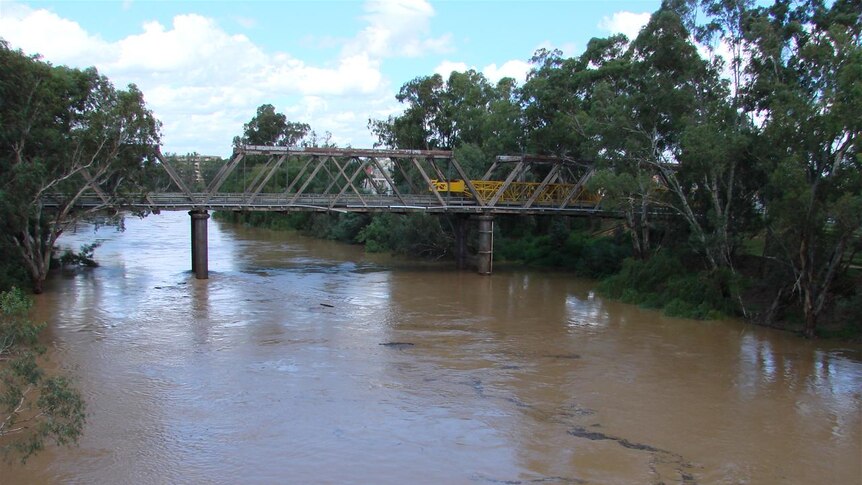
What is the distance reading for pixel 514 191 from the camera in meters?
40.8

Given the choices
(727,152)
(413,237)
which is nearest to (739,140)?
(727,152)

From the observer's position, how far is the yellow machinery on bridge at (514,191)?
40.2 metres

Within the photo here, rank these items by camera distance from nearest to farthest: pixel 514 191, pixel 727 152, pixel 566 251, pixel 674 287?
pixel 727 152
pixel 674 287
pixel 514 191
pixel 566 251

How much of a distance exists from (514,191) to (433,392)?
981 inches

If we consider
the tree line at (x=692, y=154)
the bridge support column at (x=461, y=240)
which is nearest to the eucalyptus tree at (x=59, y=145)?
the tree line at (x=692, y=154)

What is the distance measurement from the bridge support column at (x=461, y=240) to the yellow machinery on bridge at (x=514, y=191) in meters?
1.80

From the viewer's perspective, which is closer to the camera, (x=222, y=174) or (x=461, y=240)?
(x=222, y=174)

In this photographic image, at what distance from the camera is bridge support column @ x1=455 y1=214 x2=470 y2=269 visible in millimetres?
42781

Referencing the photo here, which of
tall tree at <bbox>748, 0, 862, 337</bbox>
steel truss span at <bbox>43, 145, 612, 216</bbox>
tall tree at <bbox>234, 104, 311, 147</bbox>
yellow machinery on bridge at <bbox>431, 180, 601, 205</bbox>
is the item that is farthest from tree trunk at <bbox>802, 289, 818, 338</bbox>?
tall tree at <bbox>234, 104, 311, 147</bbox>

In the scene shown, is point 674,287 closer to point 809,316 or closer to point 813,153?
point 809,316

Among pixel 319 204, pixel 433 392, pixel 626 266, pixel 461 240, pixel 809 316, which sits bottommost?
pixel 433 392

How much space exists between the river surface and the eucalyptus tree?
11.7 ft

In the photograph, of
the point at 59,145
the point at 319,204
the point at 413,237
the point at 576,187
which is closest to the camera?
the point at 59,145

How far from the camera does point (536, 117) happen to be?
1565 inches
